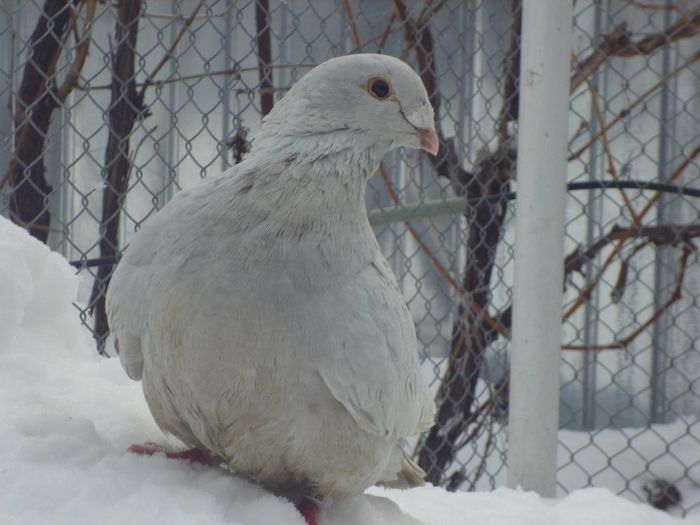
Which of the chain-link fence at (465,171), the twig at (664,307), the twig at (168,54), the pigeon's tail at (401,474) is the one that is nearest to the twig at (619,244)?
the chain-link fence at (465,171)

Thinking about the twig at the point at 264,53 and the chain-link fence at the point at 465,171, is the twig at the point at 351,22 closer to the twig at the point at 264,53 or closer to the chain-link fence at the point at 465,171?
the chain-link fence at the point at 465,171

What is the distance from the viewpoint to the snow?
1.33 metres

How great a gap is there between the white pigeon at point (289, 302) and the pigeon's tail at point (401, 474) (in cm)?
18

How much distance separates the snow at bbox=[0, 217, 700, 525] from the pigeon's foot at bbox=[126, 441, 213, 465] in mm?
25

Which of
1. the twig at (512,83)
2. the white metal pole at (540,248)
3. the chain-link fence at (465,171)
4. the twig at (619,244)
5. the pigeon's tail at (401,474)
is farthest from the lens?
the twig at (619,244)

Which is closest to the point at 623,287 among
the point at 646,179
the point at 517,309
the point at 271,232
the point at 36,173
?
the point at 646,179

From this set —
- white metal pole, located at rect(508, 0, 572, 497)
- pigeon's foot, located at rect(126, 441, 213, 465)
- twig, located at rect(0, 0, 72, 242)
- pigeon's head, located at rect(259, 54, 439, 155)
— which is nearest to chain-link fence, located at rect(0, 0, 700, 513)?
twig, located at rect(0, 0, 72, 242)

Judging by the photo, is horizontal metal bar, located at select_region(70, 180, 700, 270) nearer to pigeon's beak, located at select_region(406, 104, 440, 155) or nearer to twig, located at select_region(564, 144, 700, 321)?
twig, located at select_region(564, 144, 700, 321)

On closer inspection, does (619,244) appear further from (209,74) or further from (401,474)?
(401,474)

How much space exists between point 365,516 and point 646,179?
8.88ft

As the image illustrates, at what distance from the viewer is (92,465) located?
56.9 inches

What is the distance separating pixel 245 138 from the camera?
3150 mm

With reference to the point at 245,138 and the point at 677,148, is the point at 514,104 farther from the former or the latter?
the point at 245,138

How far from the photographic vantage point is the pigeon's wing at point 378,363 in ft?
4.66
